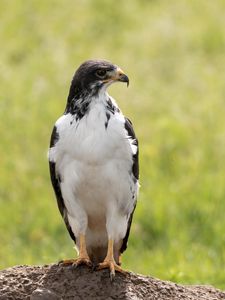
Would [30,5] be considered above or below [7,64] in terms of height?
above

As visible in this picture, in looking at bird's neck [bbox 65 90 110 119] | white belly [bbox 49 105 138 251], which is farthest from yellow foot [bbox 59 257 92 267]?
bird's neck [bbox 65 90 110 119]

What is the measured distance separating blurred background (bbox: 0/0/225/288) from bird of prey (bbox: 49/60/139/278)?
6.74 ft

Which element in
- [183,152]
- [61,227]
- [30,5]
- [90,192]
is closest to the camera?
[90,192]

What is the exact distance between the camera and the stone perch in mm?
6191

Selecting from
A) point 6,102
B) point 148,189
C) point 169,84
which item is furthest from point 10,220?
point 169,84

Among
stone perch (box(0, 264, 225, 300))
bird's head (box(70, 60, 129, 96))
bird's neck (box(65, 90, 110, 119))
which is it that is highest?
bird's head (box(70, 60, 129, 96))

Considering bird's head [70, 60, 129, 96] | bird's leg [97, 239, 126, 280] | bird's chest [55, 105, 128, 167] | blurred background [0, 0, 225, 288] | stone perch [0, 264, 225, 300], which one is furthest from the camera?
blurred background [0, 0, 225, 288]

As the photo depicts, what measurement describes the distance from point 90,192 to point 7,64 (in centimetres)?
879

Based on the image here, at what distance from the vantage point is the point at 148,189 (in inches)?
451

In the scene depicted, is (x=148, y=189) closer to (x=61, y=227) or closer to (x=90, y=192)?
(x=61, y=227)

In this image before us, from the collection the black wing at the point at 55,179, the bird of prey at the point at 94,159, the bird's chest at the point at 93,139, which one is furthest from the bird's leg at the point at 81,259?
the bird's chest at the point at 93,139

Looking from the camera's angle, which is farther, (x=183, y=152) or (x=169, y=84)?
(x=169, y=84)

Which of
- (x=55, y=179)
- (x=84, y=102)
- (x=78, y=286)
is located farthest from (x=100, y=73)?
(x=78, y=286)

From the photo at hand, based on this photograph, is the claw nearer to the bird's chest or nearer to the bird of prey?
the bird of prey
